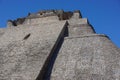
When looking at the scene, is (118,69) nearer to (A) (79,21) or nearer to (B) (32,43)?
(B) (32,43)

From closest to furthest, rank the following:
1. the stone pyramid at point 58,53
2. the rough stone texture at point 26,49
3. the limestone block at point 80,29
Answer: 1. the stone pyramid at point 58,53
2. the rough stone texture at point 26,49
3. the limestone block at point 80,29

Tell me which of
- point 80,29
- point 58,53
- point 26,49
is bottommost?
point 58,53

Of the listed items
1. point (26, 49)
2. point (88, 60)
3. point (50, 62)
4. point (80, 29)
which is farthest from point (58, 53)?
point (80, 29)

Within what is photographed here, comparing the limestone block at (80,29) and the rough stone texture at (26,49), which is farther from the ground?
the limestone block at (80,29)

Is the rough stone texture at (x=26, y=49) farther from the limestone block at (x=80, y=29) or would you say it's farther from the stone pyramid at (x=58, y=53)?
the limestone block at (x=80, y=29)

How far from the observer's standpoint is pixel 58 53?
12359mm

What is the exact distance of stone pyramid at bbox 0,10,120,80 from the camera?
34.9 ft

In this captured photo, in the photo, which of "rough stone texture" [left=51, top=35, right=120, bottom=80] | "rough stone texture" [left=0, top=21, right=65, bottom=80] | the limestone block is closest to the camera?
"rough stone texture" [left=51, top=35, right=120, bottom=80]

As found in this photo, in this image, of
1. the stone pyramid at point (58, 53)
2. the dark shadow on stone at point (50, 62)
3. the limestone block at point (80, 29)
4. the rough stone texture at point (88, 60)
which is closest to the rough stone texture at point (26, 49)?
the stone pyramid at point (58, 53)

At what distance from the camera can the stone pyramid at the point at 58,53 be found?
418 inches

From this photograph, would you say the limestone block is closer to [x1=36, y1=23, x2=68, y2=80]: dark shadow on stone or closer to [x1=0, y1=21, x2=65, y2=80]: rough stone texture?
[x1=0, y1=21, x2=65, y2=80]: rough stone texture

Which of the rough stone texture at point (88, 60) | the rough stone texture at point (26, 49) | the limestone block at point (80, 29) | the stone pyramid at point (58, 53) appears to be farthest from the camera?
the limestone block at point (80, 29)

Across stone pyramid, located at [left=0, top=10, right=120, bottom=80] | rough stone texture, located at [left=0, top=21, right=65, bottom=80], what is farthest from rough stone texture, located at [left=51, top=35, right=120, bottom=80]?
rough stone texture, located at [left=0, top=21, right=65, bottom=80]

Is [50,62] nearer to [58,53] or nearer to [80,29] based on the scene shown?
[58,53]
